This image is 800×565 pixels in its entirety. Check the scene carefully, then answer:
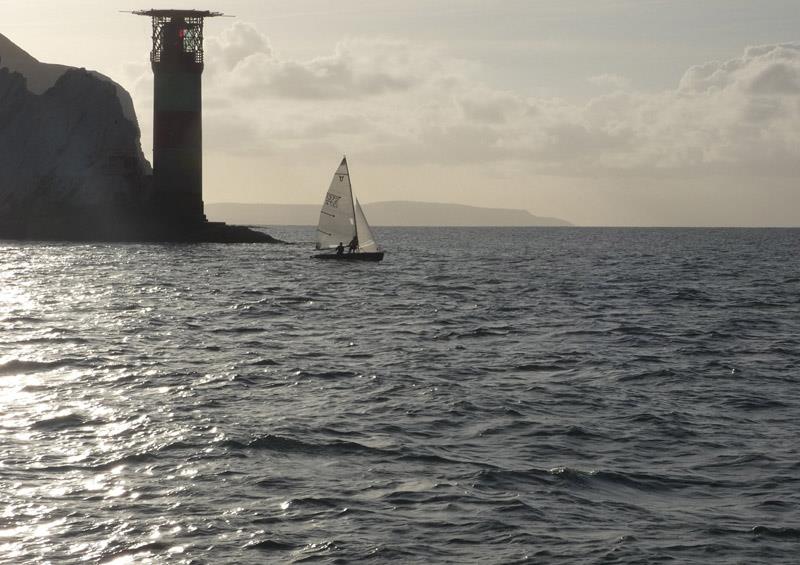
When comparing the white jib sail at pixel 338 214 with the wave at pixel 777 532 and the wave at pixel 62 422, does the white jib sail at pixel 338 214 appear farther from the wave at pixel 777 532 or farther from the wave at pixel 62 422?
the wave at pixel 777 532

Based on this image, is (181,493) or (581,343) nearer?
(181,493)

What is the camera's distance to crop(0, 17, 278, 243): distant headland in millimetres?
109375

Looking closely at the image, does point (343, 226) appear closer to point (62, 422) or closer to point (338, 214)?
point (338, 214)

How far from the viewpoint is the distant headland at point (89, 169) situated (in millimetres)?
109375

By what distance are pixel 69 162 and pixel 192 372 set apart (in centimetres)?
9747

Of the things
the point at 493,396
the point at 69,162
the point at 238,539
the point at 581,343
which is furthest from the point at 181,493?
the point at 69,162

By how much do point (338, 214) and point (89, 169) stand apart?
49.1 meters

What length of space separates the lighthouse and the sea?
210ft

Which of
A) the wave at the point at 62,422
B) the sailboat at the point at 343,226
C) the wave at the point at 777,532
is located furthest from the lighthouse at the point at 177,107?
the wave at the point at 777,532

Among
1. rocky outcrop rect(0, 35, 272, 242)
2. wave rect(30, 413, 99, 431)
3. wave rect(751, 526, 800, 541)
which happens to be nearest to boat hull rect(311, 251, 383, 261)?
rocky outcrop rect(0, 35, 272, 242)

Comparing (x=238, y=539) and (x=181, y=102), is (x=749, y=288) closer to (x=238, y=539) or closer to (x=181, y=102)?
(x=238, y=539)

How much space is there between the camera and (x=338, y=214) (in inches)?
3088

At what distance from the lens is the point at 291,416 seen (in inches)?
864

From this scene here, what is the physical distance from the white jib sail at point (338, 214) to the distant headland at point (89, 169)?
31996 millimetres
